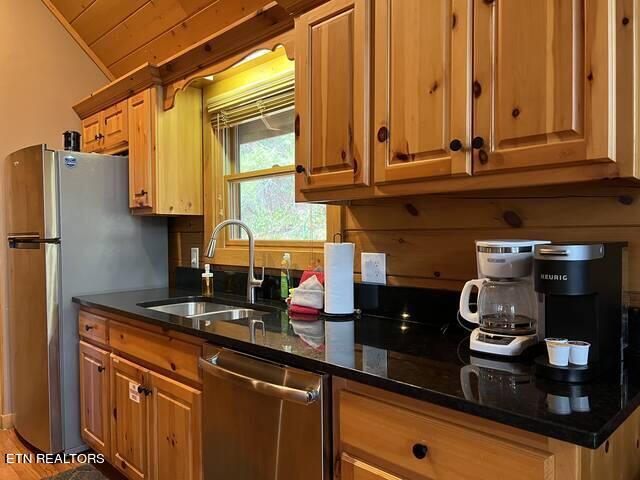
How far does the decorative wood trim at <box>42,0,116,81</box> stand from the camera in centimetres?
325

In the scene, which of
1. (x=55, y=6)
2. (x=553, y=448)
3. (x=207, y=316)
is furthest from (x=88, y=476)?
(x=55, y=6)

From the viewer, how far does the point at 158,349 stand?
6.36ft

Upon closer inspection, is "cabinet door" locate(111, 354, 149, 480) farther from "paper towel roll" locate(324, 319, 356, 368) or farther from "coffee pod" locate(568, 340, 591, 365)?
"coffee pod" locate(568, 340, 591, 365)

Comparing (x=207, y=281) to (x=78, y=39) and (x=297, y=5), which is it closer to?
(x=297, y=5)

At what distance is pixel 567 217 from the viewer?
141 cm

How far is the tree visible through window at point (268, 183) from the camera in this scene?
2.42 metres

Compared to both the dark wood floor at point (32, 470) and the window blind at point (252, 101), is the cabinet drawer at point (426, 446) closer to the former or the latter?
the window blind at point (252, 101)

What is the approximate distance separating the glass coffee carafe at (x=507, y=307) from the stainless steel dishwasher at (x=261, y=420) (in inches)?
19.0

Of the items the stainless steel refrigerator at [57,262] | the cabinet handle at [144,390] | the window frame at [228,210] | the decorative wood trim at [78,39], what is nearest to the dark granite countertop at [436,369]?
the cabinet handle at [144,390]

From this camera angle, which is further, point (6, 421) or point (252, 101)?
point (6, 421)

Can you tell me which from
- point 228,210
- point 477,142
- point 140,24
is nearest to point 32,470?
point 228,210

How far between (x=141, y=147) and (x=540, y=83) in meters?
2.27

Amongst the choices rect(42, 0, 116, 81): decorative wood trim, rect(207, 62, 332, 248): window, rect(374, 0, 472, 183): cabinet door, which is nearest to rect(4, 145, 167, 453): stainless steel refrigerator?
rect(207, 62, 332, 248): window

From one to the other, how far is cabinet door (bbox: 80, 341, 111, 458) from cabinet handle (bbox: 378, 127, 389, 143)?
1.75 meters
